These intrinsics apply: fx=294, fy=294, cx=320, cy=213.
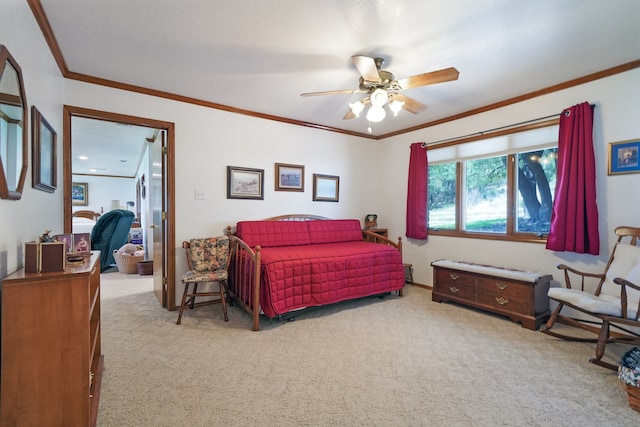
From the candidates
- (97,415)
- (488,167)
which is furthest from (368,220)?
(97,415)

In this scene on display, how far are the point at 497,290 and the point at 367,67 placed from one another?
97.1 inches

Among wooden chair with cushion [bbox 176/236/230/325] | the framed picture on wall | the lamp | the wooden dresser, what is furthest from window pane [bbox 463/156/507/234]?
the framed picture on wall

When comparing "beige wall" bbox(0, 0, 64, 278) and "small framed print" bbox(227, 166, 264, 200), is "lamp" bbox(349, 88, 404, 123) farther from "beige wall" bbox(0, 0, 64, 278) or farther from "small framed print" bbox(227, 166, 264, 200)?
"beige wall" bbox(0, 0, 64, 278)

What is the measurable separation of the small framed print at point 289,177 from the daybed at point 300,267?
1.30 ft

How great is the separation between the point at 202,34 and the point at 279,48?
0.54 meters

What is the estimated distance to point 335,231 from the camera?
407 centimetres

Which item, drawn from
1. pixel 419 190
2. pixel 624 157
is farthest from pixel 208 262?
pixel 624 157

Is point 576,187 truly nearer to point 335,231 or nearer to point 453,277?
point 453,277

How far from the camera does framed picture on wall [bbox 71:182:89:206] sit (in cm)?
853

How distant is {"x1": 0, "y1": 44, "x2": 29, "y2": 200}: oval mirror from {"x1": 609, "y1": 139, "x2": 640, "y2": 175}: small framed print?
4095 mm

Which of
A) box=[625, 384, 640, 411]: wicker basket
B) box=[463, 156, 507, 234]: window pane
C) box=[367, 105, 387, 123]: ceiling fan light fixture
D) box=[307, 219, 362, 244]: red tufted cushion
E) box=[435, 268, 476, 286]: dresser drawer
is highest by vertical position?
box=[367, 105, 387, 123]: ceiling fan light fixture

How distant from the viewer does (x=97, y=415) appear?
1.52 metres

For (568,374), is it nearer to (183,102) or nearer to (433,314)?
(433,314)

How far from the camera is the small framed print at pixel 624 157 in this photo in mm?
2438
